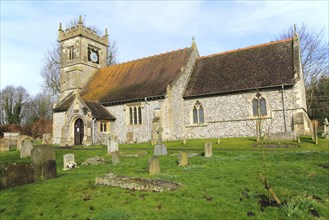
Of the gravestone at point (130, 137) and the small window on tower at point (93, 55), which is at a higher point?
the small window on tower at point (93, 55)

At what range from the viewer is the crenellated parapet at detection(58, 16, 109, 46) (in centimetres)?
3209

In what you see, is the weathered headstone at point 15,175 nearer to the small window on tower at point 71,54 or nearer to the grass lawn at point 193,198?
the grass lawn at point 193,198

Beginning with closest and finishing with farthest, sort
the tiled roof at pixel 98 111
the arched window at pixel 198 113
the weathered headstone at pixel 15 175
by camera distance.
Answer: the weathered headstone at pixel 15 175
the tiled roof at pixel 98 111
the arched window at pixel 198 113

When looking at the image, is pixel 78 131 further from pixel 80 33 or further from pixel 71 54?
pixel 80 33

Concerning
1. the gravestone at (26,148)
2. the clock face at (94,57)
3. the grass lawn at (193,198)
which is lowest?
the grass lawn at (193,198)

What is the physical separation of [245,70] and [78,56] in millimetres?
19501

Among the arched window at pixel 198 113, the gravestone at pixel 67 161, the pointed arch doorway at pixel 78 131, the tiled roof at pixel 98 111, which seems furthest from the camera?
the pointed arch doorway at pixel 78 131

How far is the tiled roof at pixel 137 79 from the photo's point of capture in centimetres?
2547

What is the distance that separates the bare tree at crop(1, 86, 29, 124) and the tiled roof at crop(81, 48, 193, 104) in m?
32.6

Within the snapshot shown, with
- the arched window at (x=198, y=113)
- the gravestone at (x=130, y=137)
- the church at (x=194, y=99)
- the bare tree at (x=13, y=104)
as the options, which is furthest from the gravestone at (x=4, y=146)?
the bare tree at (x=13, y=104)

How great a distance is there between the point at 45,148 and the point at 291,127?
18.3 meters

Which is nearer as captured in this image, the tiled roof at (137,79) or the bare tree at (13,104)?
the tiled roof at (137,79)

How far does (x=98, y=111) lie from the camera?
83.1 feet

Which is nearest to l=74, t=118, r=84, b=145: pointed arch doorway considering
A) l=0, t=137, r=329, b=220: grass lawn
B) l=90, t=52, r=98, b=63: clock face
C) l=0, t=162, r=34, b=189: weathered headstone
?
l=90, t=52, r=98, b=63: clock face
